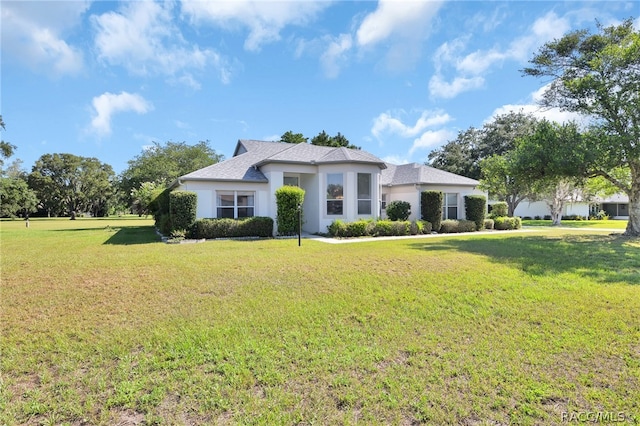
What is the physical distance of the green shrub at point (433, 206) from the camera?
62.3 feet

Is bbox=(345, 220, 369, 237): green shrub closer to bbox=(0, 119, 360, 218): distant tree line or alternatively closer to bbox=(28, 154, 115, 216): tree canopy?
bbox=(0, 119, 360, 218): distant tree line

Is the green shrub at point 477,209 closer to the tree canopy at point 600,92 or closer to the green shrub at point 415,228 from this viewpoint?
the green shrub at point 415,228

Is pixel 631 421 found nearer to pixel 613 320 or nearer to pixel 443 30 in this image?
pixel 613 320

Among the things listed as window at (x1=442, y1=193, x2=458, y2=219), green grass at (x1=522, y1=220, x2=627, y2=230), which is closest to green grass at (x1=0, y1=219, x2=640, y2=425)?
window at (x1=442, y1=193, x2=458, y2=219)

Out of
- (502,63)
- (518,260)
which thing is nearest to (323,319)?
(518,260)

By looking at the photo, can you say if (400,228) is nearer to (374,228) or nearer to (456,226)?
(374,228)

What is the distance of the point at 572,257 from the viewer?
393 inches

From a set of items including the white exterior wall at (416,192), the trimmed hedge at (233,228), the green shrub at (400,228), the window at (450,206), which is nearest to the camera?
the trimmed hedge at (233,228)

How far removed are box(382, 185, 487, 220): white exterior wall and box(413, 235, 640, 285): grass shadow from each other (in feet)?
26.2

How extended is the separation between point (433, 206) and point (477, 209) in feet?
13.5

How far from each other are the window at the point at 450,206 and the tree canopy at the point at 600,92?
24.6 feet

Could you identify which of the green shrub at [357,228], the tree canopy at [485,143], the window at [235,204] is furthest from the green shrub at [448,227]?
the tree canopy at [485,143]

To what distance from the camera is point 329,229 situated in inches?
666

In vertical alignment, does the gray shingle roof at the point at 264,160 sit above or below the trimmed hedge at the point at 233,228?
above
